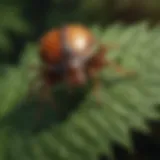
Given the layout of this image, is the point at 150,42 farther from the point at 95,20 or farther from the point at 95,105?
the point at 95,20

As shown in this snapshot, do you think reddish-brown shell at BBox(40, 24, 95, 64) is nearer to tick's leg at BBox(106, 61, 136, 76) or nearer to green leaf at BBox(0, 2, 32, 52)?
tick's leg at BBox(106, 61, 136, 76)

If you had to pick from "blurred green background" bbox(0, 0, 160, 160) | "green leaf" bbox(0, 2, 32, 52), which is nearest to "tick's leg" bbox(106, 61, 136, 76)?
"blurred green background" bbox(0, 0, 160, 160)

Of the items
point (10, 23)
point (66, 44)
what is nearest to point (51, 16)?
point (10, 23)

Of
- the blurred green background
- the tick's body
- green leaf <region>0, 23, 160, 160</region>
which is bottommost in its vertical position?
green leaf <region>0, 23, 160, 160</region>

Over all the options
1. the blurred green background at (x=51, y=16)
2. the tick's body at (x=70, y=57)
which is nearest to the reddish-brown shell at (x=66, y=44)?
the tick's body at (x=70, y=57)

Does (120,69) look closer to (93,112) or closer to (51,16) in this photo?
(93,112)

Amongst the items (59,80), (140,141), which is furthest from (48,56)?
(140,141)

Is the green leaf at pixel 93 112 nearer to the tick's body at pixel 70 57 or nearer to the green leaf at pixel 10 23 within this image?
the tick's body at pixel 70 57

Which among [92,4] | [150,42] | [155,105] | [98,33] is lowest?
[155,105]
